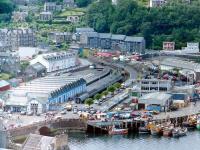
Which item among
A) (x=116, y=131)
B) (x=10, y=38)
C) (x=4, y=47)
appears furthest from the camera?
(x=10, y=38)

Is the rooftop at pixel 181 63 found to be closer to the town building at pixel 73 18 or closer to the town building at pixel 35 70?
the town building at pixel 35 70

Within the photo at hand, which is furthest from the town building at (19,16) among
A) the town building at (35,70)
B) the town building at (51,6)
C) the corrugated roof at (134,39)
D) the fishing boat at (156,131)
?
the fishing boat at (156,131)

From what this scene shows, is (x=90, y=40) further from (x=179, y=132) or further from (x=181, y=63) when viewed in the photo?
(x=179, y=132)

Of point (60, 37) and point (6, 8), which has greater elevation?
point (6, 8)

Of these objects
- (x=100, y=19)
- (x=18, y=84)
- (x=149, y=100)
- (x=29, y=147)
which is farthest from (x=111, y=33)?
(x=29, y=147)

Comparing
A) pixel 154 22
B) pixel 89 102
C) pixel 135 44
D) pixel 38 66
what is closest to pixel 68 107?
pixel 89 102

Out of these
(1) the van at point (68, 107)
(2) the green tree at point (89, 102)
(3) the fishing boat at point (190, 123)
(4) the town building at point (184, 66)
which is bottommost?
(3) the fishing boat at point (190, 123)
